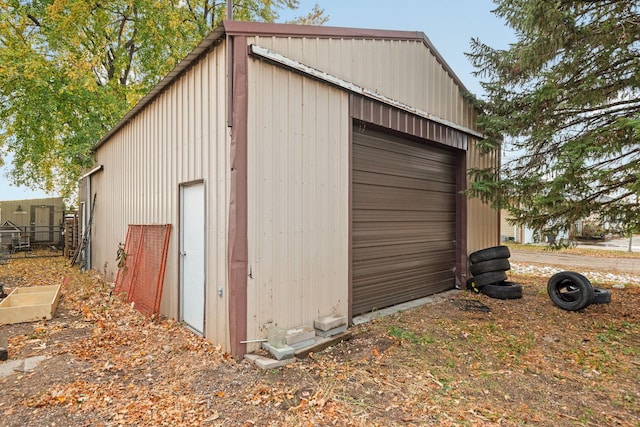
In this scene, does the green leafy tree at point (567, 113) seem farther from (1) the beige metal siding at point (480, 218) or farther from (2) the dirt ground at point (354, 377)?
(2) the dirt ground at point (354, 377)

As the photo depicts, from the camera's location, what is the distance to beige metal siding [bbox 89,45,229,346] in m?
3.87

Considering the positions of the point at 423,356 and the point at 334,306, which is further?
the point at 334,306

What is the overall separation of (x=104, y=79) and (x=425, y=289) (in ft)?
53.7

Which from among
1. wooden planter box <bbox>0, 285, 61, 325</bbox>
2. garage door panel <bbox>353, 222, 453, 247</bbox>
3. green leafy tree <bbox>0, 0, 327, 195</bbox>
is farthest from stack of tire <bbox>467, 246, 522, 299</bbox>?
green leafy tree <bbox>0, 0, 327, 195</bbox>

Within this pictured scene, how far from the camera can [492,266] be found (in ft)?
21.5

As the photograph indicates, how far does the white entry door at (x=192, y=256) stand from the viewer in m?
4.32

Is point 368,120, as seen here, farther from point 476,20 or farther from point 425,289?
point 476,20

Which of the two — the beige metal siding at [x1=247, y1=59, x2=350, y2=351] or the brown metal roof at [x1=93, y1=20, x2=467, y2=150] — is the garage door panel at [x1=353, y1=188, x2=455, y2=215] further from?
the brown metal roof at [x1=93, y1=20, x2=467, y2=150]

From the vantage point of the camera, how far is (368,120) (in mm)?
5004

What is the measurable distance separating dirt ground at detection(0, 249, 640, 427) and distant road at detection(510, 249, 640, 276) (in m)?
6.68

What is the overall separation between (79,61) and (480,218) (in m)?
13.6

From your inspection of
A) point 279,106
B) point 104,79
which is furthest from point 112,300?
point 104,79

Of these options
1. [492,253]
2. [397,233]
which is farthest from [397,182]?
[492,253]

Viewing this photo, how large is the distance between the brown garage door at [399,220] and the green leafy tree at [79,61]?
9.94 m
